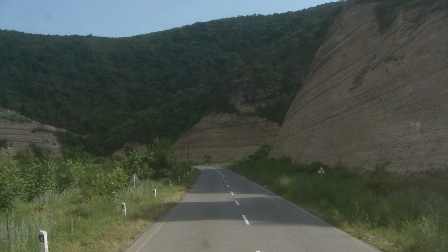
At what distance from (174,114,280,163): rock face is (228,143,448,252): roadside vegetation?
192 feet

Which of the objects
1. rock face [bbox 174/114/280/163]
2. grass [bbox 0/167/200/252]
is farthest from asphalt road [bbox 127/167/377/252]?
rock face [bbox 174/114/280/163]

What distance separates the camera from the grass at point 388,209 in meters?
11.0

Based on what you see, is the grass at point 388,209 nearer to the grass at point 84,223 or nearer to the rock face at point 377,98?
the rock face at point 377,98

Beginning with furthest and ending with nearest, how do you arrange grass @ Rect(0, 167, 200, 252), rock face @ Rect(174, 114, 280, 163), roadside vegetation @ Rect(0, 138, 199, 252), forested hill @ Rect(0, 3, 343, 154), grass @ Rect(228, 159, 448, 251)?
rock face @ Rect(174, 114, 280, 163) → forested hill @ Rect(0, 3, 343, 154) → roadside vegetation @ Rect(0, 138, 199, 252) → grass @ Rect(228, 159, 448, 251) → grass @ Rect(0, 167, 200, 252)

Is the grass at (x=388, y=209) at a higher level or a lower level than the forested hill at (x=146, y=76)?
lower

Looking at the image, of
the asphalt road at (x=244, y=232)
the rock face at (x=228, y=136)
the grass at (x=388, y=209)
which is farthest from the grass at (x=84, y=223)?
the rock face at (x=228, y=136)

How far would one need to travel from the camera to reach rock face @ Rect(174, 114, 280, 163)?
86.8 metres

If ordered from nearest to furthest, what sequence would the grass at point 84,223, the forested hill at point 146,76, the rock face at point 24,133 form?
the grass at point 84,223
the rock face at point 24,133
the forested hill at point 146,76

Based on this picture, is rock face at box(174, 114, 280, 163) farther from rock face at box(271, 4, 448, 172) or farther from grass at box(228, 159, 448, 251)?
grass at box(228, 159, 448, 251)

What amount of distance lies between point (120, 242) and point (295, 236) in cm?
433

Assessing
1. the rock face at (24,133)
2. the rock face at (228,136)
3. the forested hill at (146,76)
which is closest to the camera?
the rock face at (24,133)

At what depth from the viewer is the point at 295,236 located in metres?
12.8

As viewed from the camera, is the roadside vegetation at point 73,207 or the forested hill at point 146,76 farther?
the forested hill at point 146,76

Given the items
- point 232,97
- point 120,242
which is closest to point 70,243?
point 120,242
